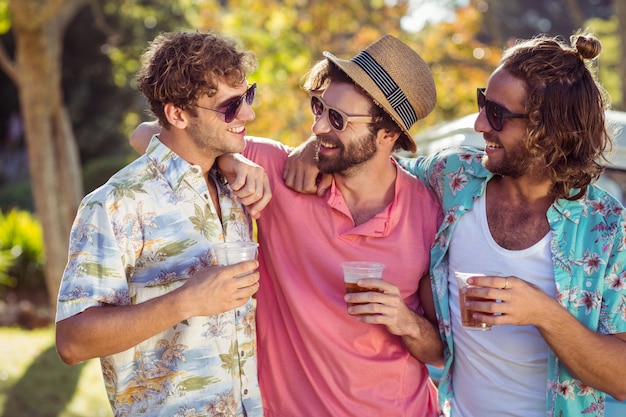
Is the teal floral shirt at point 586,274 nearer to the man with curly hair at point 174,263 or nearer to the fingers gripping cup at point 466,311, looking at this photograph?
the fingers gripping cup at point 466,311

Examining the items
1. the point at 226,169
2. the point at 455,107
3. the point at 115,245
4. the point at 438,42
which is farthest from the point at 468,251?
the point at 455,107

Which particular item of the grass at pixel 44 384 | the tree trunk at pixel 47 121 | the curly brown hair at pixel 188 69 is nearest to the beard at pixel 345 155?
the curly brown hair at pixel 188 69

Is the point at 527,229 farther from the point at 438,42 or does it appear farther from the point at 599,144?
the point at 438,42

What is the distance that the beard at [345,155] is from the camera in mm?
3381

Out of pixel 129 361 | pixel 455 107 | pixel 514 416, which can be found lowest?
pixel 514 416

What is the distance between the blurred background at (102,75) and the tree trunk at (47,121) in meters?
0.01

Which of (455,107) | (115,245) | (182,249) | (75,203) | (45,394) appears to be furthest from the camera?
(455,107)

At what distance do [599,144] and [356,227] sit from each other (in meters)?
1.04

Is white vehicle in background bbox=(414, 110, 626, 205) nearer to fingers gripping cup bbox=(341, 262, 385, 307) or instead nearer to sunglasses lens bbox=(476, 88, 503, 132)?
sunglasses lens bbox=(476, 88, 503, 132)

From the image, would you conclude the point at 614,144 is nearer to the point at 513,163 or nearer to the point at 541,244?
the point at 513,163

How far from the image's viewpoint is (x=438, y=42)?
11.8 metres

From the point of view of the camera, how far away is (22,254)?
12.3 metres

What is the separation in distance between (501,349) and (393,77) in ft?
4.05

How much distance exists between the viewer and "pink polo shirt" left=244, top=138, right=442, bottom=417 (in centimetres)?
324
